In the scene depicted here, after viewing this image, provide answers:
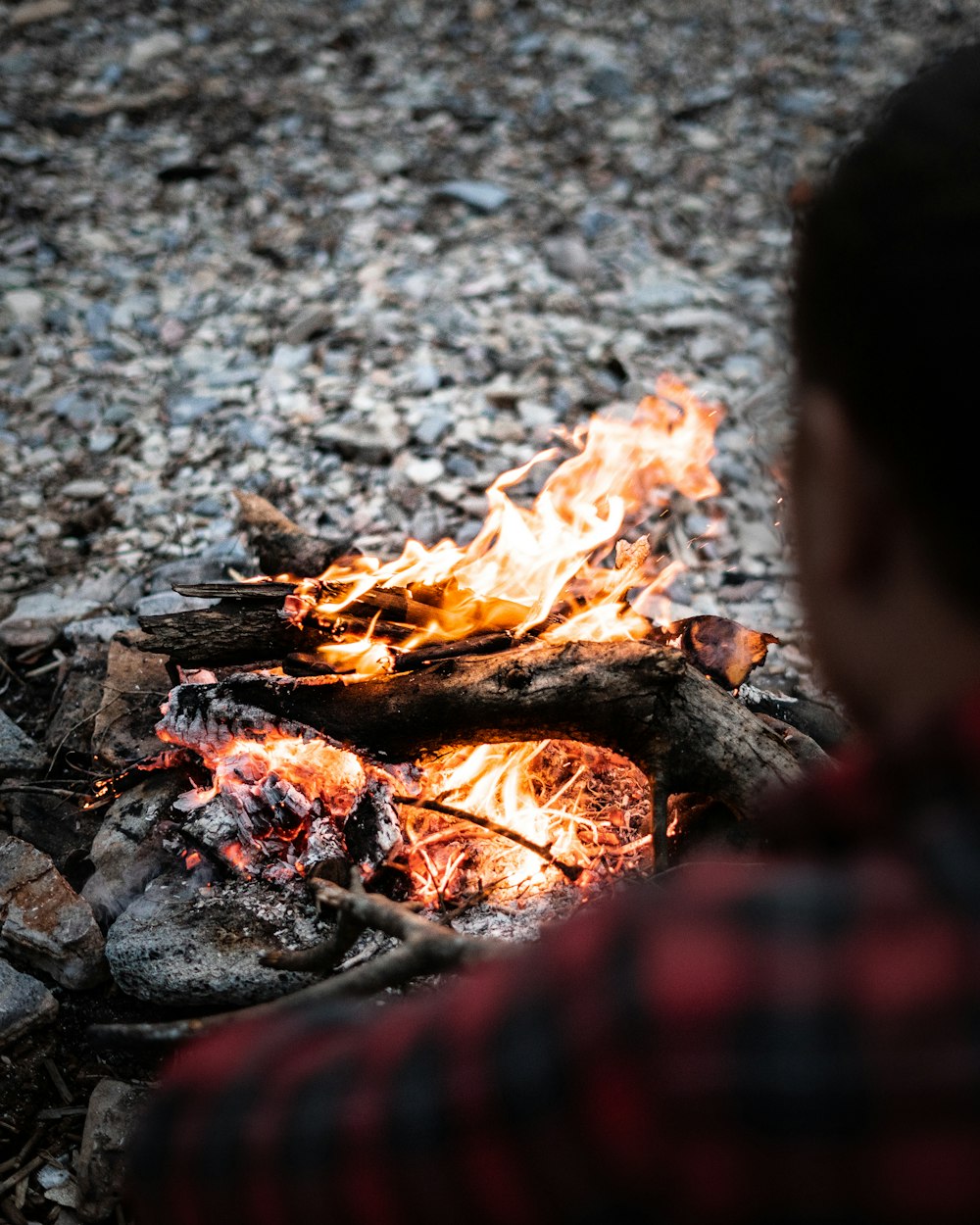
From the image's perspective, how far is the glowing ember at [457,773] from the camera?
114 inches

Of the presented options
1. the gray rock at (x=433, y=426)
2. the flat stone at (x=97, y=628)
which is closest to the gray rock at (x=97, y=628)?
the flat stone at (x=97, y=628)

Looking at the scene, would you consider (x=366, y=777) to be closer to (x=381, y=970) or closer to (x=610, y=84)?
(x=381, y=970)

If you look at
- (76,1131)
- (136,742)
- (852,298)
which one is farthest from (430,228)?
(852,298)

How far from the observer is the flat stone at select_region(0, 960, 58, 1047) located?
100 inches

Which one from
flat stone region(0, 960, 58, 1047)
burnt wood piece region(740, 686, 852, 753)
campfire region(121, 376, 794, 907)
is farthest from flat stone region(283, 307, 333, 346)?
flat stone region(0, 960, 58, 1047)

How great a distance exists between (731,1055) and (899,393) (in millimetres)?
587

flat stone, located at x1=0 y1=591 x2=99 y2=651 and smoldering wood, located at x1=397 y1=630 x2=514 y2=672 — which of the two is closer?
smoldering wood, located at x1=397 y1=630 x2=514 y2=672

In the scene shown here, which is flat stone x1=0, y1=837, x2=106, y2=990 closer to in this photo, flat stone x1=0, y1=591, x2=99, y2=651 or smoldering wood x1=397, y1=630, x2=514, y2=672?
smoldering wood x1=397, y1=630, x2=514, y2=672

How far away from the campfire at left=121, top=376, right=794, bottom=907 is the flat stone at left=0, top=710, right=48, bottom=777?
47 centimetres

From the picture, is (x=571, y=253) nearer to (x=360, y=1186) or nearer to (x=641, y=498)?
(x=641, y=498)

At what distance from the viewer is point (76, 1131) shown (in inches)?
97.3

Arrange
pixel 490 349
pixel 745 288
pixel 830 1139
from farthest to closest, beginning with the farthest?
pixel 745 288
pixel 490 349
pixel 830 1139

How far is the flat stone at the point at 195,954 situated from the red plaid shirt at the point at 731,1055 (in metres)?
1.74

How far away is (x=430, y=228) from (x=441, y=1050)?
6218 mm
